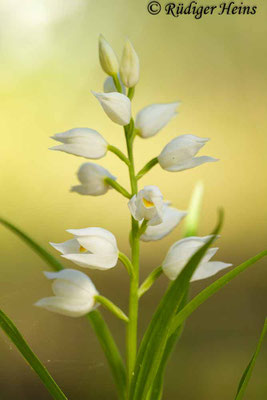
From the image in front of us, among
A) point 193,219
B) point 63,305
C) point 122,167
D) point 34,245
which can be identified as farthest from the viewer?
point 122,167

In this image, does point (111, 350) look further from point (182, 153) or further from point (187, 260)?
point (182, 153)

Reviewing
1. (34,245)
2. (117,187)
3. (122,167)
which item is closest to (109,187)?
(117,187)

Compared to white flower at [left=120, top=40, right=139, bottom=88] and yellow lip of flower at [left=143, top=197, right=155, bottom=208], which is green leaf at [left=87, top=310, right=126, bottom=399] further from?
white flower at [left=120, top=40, right=139, bottom=88]

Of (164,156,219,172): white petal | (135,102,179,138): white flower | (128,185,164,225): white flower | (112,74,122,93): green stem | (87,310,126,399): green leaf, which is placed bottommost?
(87,310,126,399): green leaf

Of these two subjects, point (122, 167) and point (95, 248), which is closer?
point (95, 248)

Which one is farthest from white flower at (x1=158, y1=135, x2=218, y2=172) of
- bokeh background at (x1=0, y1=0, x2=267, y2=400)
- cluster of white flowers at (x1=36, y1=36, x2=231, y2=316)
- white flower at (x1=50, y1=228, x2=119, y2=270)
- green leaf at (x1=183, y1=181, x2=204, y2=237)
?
bokeh background at (x1=0, y1=0, x2=267, y2=400)

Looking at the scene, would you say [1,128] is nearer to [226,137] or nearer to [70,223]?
[70,223]

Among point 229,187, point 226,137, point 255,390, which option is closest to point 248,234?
point 229,187

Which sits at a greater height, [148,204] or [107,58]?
[107,58]
